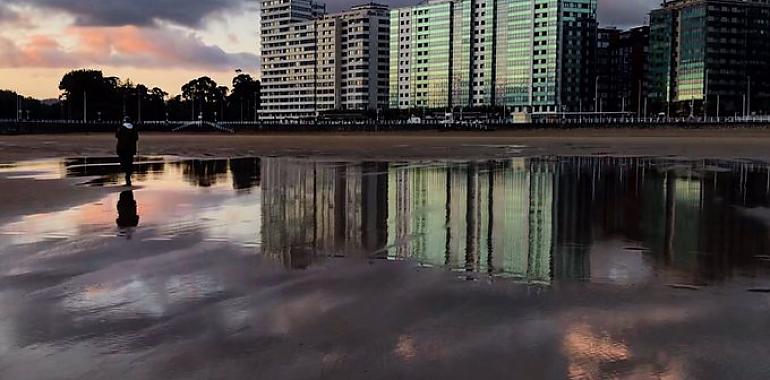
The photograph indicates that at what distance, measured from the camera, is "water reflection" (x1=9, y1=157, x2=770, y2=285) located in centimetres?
803

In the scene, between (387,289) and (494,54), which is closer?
(387,289)

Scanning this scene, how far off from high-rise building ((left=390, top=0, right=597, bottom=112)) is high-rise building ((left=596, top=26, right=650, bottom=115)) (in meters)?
4.65

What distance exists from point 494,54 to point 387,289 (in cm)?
16647

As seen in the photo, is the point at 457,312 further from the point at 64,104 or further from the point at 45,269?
the point at 64,104

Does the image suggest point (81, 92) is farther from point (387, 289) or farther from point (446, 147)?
point (387, 289)

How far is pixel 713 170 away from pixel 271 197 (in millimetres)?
15325

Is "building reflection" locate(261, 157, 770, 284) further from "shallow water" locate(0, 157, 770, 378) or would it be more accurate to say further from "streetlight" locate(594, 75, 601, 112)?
"streetlight" locate(594, 75, 601, 112)

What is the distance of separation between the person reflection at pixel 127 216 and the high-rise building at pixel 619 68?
156 metres

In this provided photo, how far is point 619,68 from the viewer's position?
167m

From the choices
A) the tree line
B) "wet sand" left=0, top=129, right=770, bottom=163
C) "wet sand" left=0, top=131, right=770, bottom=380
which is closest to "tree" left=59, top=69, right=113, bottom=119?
the tree line

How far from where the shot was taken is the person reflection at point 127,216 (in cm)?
1035

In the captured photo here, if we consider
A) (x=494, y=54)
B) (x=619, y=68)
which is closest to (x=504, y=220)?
(x=494, y=54)

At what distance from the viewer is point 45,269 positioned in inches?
298

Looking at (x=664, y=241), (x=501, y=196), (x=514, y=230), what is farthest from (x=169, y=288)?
(x=501, y=196)
